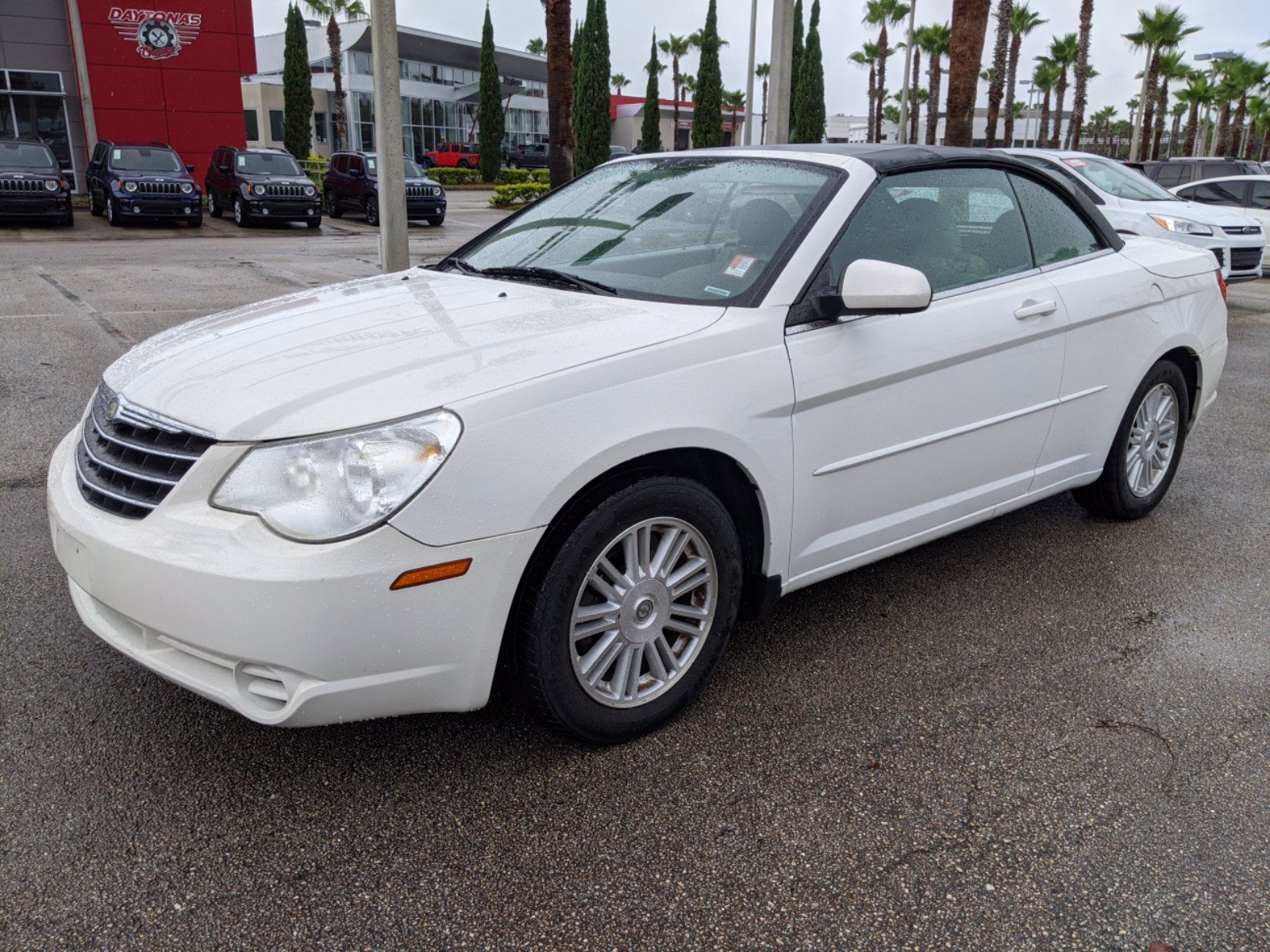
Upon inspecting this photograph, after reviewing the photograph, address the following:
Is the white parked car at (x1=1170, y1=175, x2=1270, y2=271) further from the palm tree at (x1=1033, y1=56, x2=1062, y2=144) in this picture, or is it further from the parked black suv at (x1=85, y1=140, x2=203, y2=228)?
the palm tree at (x1=1033, y1=56, x2=1062, y2=144)

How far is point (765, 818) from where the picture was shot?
2633mm

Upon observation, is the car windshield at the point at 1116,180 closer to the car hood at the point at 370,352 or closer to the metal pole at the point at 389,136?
the metal pole at the point at 389,136

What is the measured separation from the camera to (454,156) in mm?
55906

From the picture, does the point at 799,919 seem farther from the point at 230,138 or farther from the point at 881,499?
the point at 230,138

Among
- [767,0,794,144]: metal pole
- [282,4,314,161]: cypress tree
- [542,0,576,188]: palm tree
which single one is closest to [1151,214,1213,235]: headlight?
[767,0,794,144]: metal pole

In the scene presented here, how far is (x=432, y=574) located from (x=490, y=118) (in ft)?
154

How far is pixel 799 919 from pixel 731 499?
3.92 feet

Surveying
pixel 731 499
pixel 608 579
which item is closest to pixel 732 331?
pixel 731 499

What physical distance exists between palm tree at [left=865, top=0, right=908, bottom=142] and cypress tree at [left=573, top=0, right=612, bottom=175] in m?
24.6

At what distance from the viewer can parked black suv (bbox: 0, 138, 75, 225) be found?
20094 mm

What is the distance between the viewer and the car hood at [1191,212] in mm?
12031

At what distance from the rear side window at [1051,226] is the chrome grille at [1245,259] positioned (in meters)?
10.6

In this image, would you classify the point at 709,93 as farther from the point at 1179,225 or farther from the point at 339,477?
the point at 339,477

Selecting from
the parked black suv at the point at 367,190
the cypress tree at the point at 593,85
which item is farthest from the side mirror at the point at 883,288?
the cypress tree at the point at 593,85
